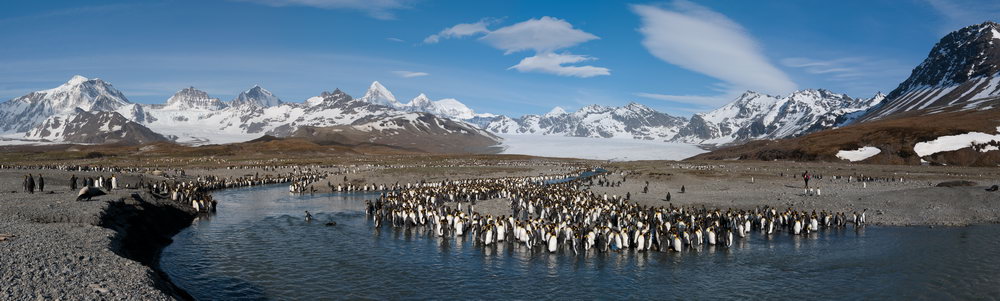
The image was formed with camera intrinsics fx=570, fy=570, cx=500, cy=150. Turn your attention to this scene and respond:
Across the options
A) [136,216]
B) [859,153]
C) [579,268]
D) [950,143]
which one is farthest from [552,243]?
[859,153]

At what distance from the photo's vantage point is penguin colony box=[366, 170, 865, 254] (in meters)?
21.4

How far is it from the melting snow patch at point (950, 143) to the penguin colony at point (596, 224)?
67604mm

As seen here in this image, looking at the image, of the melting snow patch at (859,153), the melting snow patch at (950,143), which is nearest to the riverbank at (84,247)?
the melting snow patch at (859,153)

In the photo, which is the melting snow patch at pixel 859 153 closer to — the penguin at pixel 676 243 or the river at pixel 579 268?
the river at pixel 579 268

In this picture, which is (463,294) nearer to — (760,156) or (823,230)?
(823,230)

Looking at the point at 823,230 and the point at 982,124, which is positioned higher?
the point at 982,124

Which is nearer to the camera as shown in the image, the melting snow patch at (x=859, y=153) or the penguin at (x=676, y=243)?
the penguin at (x=676, y=243)

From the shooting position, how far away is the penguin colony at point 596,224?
70.1 ft

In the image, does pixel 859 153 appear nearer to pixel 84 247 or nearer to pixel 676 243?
pixel 676 243

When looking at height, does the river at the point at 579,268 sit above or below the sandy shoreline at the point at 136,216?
below

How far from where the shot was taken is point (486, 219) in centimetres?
2447

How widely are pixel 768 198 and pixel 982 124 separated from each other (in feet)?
253

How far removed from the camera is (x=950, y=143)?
265 ft

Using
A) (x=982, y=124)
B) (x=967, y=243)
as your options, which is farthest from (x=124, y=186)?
(x=982, y=124)
